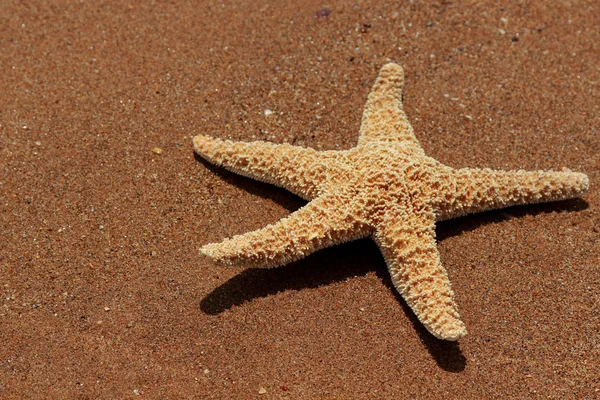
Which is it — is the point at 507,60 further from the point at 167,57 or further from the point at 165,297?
the point at 165,297

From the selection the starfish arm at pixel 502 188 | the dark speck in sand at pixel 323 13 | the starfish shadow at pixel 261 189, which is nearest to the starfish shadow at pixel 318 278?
the starfish shadow at pixel 261 189

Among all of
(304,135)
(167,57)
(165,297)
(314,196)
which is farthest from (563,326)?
(167,57)

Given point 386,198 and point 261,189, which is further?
point 261,189

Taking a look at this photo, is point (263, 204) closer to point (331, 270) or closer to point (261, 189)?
point (261, 189)

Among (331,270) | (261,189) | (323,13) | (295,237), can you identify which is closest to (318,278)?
(331,270)

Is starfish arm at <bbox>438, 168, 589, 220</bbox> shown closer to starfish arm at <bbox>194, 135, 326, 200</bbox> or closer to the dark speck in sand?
starfish arm at <bbox>194, 135, 326, 200</bbox>
